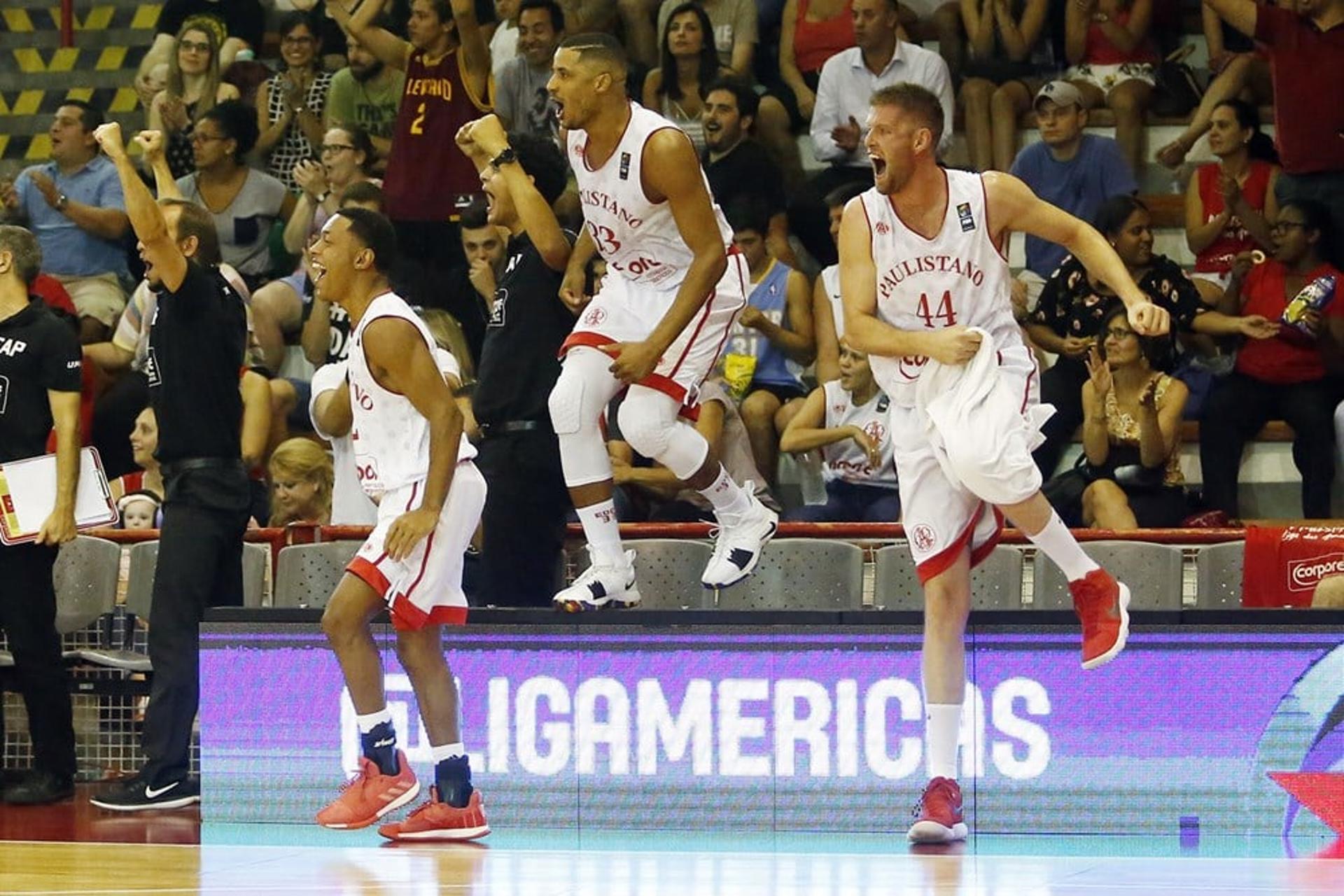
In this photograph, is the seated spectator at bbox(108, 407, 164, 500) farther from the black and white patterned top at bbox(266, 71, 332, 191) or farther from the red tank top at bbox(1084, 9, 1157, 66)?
the red tank top at bbox(1084, 9, 1157, 66)

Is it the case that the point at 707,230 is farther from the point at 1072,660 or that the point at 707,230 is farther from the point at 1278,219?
the point at 1278,219

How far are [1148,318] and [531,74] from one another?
649cm

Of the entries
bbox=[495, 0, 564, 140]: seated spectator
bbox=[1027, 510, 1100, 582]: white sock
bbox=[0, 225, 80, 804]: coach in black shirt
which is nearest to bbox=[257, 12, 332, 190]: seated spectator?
bbox=[495, 0, 564, 140]: seated spectator

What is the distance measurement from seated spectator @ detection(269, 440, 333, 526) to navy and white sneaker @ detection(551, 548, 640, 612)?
256 centimetres

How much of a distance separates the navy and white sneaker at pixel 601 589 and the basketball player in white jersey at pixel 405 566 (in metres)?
0.47

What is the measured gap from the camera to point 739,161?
11.6 meters

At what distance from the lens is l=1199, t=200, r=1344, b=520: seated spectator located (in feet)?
33.9

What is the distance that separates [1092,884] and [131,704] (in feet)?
16.0

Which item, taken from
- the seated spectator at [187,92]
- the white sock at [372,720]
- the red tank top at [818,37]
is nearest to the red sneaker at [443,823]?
the white sock at [372,720]

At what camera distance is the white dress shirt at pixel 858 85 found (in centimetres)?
1188

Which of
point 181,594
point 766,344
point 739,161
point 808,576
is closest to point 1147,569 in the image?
point 808,576

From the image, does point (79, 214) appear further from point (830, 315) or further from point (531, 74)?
point (830, 315)

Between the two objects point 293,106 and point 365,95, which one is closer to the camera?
point 365,95

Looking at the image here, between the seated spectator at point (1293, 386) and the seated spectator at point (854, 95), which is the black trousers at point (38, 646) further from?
the seated spectator at point (1293, 386)
